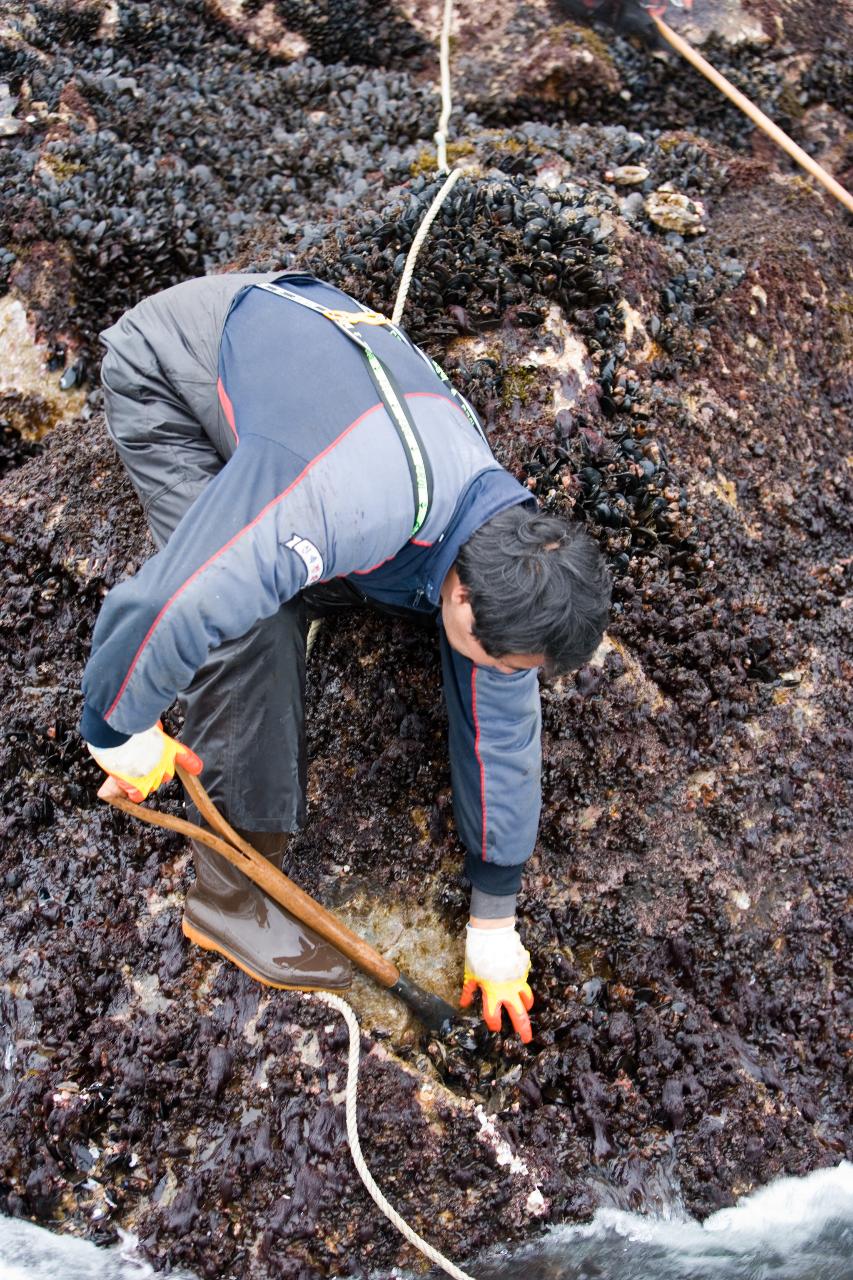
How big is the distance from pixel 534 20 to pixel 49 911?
6.78 m

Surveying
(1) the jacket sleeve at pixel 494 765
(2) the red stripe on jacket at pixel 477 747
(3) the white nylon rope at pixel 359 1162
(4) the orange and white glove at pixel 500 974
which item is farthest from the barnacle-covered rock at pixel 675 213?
(3) the white nylon rope at pixel 359 1162

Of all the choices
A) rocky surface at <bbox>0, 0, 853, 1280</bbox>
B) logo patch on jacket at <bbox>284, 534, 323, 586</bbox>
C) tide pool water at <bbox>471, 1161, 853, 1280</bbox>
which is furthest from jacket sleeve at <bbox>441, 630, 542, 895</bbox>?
tide pool water at <bbox>471, 1161, 853, 1280</bbox>

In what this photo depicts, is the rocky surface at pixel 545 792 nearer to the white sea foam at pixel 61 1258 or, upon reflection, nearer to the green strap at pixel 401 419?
the white sea foam at pixel 61 1258

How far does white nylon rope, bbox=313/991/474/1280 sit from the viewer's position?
3059mm

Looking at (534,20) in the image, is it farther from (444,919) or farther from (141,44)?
(444,919)

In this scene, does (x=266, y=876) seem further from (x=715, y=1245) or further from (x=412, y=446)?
(x=715, y=1245)

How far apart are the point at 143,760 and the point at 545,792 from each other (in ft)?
5.28

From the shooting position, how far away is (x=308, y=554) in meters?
2.71

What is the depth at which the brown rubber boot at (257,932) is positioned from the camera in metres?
3.40

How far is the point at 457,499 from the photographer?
2998 mm

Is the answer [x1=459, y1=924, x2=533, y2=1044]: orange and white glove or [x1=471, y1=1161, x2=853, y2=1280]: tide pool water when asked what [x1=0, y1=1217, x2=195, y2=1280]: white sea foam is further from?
[x1=459, y1=924, x2=533, y2=1044]: orange and white glove

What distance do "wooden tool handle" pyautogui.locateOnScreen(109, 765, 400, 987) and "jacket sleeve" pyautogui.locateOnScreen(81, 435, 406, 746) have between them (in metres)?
0.45

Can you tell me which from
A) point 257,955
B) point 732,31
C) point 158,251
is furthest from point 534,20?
point 257,955

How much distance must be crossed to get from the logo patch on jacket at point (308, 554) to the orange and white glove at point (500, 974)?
5.02ft
